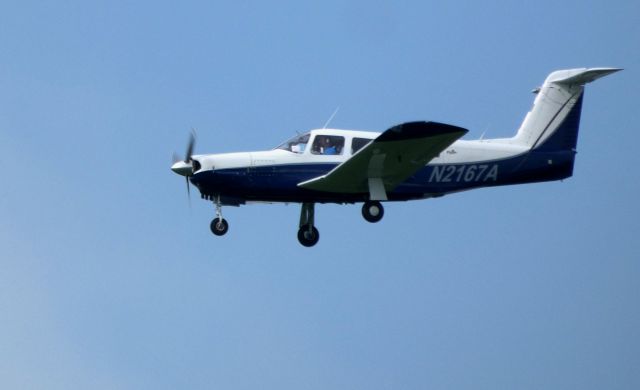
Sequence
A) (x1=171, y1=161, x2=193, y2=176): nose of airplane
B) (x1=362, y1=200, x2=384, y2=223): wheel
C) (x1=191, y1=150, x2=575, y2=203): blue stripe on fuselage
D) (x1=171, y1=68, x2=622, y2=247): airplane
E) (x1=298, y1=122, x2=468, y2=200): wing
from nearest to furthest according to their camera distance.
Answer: (x1=298, y1=122, x2=468, y2=200): wing < (x1=171, y1=68, x2=622, y2=247): airplane < (x1=171, y1=161, x2=193, y2=176): nose of airplane < (x1=191, y1=150, x2=575, y2=203): blue stripe on fuselage < (x1=362, y1=200, x2=384, y2=223): wheel

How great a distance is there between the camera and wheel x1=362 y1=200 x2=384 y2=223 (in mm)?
28188

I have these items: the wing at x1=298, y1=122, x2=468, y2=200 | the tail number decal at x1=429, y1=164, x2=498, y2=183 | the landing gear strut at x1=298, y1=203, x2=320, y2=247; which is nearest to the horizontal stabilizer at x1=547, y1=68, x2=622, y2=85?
the tail number decal at x1=429, y1=164, x2=498, y2=183

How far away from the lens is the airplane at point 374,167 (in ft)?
89.7

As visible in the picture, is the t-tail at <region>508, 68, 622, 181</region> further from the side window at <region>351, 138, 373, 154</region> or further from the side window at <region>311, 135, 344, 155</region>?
the side window at <region>311, 135, 344, 155</region>

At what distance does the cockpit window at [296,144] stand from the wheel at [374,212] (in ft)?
6.40

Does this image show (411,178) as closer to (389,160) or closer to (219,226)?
(389,160)

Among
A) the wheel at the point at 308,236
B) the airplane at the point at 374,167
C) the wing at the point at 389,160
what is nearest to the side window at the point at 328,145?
A: the airplane at the point at 374,167

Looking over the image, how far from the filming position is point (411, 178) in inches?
1121

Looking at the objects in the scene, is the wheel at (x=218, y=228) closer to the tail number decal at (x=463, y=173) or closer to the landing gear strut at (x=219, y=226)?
the landing gear strut at (x=219, y=226)

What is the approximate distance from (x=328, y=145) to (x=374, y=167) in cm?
121

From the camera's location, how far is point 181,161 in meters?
28.1

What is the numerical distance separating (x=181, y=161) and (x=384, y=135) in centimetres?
465

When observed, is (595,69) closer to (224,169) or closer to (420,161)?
(420,161)

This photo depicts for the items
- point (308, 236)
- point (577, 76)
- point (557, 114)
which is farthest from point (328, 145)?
point (577, 76)
